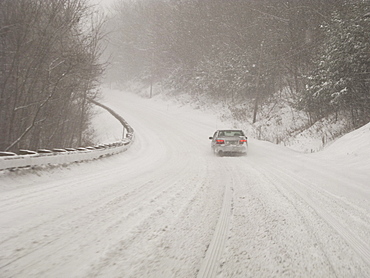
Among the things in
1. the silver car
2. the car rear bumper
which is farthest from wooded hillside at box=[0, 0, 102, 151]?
the car rear bumper

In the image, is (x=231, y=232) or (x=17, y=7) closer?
(x=231, y=232)

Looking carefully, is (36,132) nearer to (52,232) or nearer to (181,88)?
(52,232)

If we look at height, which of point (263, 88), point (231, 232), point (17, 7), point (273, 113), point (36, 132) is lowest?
point (231, 232)

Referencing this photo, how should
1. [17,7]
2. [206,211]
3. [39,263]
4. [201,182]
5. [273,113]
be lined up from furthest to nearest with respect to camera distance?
[273,113] < [17,7] < [201,182] < [206,211] < [39,263]

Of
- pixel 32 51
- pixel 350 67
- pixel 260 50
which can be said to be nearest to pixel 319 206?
pixel 32 51

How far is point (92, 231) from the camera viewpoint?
226 cm

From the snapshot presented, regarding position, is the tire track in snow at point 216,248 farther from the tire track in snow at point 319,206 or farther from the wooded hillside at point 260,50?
the wooded hillside at point 260,50

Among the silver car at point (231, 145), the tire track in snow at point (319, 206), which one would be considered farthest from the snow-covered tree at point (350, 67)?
the tire track in snow at point (319, 206)

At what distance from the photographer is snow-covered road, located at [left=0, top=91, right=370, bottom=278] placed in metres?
1.73

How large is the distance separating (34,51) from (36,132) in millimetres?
3876

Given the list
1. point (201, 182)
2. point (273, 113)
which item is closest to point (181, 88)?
point (273, 113)

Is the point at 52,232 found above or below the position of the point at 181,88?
below

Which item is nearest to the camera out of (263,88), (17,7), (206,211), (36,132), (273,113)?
(206,211)

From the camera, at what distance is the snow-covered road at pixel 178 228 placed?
1729 mm
